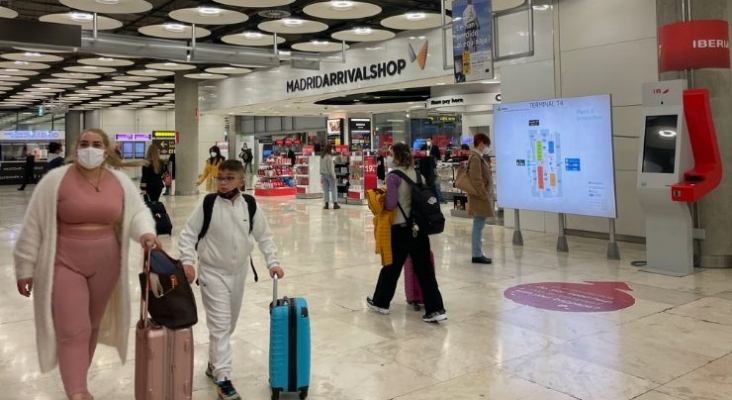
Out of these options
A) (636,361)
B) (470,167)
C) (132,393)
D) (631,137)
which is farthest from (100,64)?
(636,361)

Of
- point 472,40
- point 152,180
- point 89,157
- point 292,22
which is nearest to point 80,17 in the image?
point 152,180

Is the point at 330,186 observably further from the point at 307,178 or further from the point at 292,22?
the point at 292,22

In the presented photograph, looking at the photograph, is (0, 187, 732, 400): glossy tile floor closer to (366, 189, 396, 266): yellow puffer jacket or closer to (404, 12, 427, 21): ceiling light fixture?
(366, 189, 396, 266): yellow puffer jacket

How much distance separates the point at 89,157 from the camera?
2811 mm

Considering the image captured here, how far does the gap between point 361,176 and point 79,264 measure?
1246cm

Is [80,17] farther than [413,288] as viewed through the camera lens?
Yes

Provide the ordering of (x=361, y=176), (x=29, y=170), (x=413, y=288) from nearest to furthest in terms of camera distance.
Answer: (x=413, y=288), (x=361, y=176), (x=29, y=170)

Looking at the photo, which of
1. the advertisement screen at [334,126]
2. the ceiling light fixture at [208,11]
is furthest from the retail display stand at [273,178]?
the ceiling light fixture at [208,11]

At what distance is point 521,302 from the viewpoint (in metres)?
5.14

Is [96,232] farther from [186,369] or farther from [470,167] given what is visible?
[470,167]

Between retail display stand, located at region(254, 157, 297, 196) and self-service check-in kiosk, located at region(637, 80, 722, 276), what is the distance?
13.3 meters

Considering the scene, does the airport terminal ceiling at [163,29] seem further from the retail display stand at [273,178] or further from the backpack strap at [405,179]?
the backpack strap at [405,179]

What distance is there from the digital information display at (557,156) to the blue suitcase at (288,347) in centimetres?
520

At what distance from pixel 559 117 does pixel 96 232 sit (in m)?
6.30
